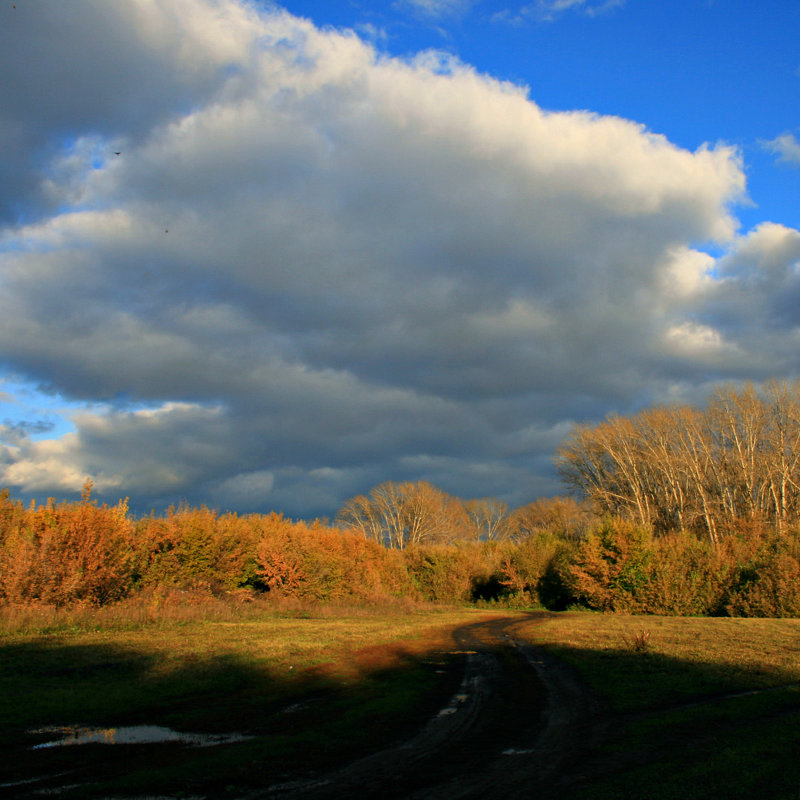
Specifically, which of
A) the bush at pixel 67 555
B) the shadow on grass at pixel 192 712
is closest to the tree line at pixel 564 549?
the bush at pixel 67 555

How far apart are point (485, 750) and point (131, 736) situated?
4817mm

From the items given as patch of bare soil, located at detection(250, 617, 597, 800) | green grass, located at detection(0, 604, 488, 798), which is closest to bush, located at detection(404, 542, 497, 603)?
green grass, located at detection(0, 604, 488, 798)

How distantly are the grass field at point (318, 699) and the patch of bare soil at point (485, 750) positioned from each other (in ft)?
1.23

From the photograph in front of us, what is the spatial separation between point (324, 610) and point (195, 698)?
71.6ft

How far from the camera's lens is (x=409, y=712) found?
1034cm

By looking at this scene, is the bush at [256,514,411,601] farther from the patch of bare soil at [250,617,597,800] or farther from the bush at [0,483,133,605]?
the patch of bare soil at [250,617,597,800]

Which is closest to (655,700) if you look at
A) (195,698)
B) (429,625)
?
(195,698)

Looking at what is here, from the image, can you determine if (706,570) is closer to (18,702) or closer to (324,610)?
(324,610)

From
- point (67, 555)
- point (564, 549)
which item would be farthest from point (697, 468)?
point (67, 555)

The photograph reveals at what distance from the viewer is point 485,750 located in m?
8.06

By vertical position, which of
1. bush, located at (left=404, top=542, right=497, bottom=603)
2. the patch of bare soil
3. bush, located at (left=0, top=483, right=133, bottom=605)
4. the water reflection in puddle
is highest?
bush, located at (left=0, top=483, right=133, bottom=605)

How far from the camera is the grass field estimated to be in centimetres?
668

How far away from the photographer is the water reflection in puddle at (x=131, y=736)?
26.8 ft

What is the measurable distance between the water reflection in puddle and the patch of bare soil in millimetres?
2174
